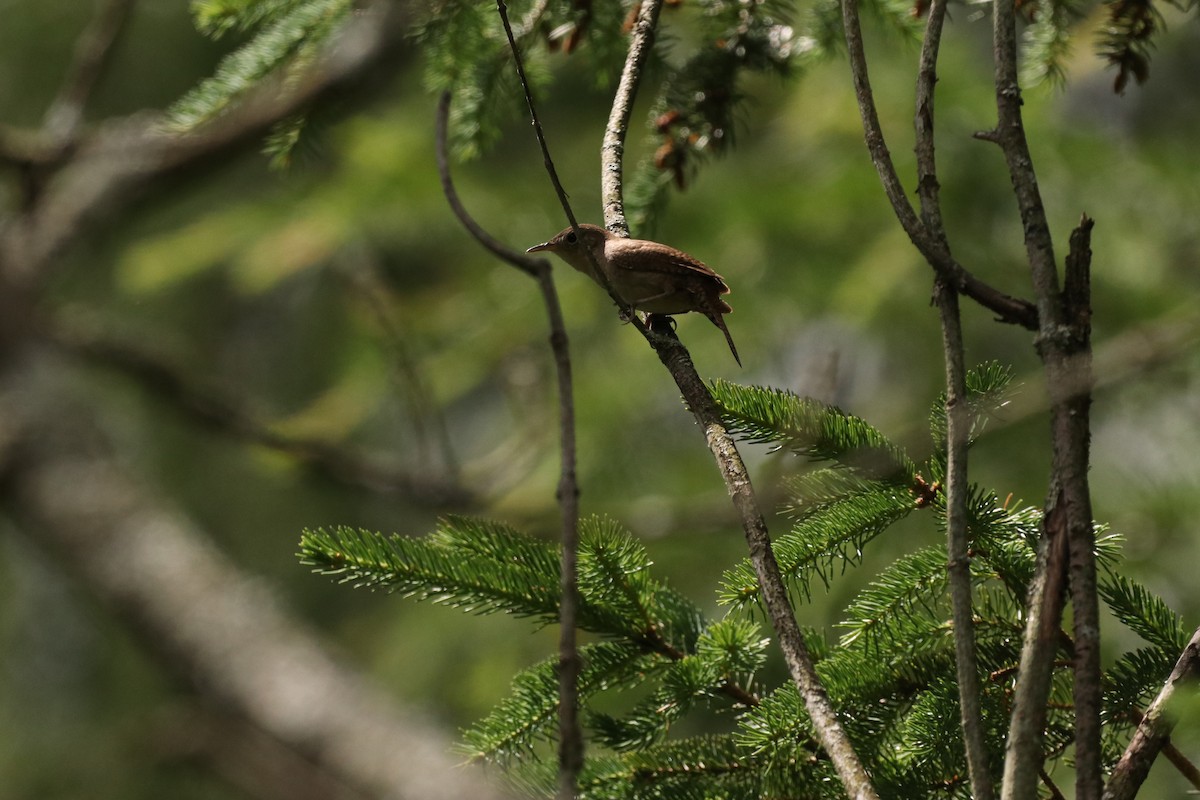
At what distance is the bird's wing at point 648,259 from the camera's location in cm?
138

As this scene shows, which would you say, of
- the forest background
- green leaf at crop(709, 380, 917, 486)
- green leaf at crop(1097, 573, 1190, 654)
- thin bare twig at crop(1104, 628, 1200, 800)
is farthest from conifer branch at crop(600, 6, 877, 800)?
the forest background

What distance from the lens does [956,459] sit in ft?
2.82

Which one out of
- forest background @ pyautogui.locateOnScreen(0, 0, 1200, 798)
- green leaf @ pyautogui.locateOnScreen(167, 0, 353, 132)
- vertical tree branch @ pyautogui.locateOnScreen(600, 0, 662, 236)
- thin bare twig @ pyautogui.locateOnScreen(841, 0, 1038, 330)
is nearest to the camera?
thin bare twig @ pyautogui.locateOnScreen(841, 0, 1038, 330)

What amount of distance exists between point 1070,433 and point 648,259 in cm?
67

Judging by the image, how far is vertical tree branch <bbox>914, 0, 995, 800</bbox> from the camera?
793 millimetres

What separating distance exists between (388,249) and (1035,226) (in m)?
5.57

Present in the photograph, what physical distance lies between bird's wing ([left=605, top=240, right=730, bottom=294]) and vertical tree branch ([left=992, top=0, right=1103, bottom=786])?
20.4 inches

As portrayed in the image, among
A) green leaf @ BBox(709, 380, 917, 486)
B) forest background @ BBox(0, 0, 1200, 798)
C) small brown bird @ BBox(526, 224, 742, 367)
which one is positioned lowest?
green leaf @ BBox(709, 380, 917, 486)

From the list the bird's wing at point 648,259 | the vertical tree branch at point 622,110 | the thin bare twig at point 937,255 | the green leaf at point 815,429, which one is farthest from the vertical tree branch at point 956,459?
the bird's wing at point 648,259

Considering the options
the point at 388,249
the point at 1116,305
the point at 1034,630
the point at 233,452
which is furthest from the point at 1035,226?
the point at 233,452

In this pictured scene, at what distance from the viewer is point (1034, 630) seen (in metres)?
0.82

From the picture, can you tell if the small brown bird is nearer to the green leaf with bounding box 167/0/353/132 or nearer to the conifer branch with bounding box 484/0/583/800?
the green leaf with bounding box 167/0/353/132

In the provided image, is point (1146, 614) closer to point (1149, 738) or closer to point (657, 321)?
point (1149, 738)

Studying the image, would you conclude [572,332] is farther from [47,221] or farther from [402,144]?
[47,221]
